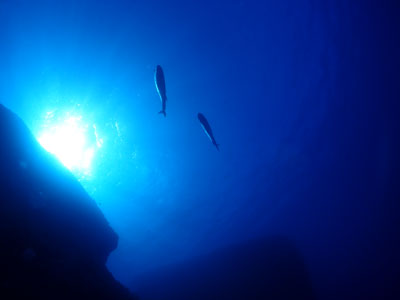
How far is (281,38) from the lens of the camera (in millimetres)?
13523

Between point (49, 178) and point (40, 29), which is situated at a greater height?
point (40, 29)

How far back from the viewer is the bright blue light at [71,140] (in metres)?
12.8

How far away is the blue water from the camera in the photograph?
11.2 metres

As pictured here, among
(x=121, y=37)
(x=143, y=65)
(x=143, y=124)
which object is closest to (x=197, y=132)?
(x=143, y=124)

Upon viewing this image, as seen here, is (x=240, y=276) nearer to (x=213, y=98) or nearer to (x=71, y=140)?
(x=213, y=98)

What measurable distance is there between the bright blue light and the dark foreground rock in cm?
994

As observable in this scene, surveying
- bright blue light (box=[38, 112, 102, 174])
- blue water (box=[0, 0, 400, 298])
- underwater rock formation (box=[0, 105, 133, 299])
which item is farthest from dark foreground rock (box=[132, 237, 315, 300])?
underwater rock formation (box=[0, 105, 133, 299])

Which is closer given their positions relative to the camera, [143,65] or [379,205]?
[143,65]

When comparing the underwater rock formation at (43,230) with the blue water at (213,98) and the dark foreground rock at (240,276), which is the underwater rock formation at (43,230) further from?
the dark foreground rock at (240,276)

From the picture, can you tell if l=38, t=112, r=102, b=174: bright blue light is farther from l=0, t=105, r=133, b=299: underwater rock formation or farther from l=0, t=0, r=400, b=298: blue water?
l=0, t=105, r=133, b=299: underwater rock formation

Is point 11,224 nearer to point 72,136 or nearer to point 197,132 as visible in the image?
point 72,136

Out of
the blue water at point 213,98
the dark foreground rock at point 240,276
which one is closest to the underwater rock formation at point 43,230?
the blue water at point 213,98

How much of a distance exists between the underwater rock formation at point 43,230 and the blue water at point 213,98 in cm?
549

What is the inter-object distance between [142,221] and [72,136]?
12.5m
